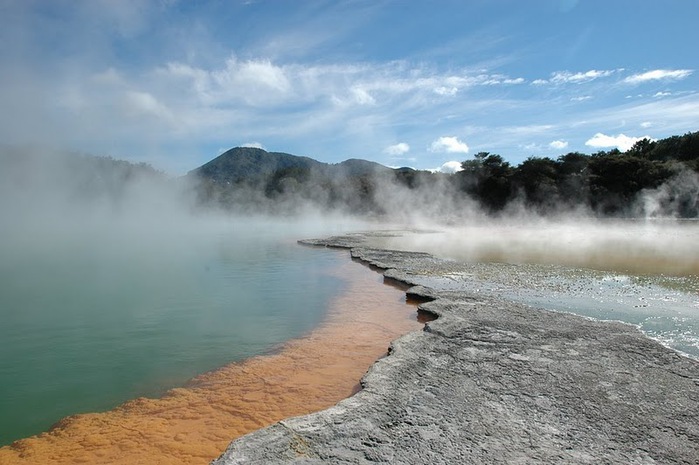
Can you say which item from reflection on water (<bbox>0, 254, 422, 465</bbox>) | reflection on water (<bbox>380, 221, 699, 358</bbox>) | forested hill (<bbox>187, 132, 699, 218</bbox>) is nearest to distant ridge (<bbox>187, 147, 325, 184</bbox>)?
forested hill (<bbox>187, 132, 699, 218</bbox>)

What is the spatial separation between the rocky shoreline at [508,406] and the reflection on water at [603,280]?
3.98ft

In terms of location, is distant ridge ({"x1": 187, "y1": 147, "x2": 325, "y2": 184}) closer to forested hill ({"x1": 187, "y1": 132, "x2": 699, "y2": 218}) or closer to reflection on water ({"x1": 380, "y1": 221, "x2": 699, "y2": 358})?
forested hill ({"x1": 187, "y1": 132, "x2": 699, "y2": 218})

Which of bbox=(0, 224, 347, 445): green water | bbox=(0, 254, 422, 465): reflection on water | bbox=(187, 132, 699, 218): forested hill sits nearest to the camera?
bbox=(0, 254, 422, 465): reflection on water

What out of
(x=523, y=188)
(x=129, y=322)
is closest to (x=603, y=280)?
(x=129, y=322)

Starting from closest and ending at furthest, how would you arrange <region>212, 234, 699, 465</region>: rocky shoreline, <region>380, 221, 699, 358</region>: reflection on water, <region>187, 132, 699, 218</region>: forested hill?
<region>212, 234, 699, 465</region>: rocky shoreline → <region>380, 221, 699, 358</region>: reflection on water → <region>187, 132, 699, 218</region>: forested hill

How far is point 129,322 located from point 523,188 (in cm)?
3607

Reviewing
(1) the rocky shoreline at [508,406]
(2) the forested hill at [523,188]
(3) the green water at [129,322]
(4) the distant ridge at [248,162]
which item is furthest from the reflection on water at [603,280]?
(4) the distant ridge at [248,162]

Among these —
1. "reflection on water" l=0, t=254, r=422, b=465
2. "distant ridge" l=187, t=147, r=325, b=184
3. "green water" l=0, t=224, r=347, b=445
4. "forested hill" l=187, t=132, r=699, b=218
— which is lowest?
"reflection on water" l=0, t=254, r=422, b=465

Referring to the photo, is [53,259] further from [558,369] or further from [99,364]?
[558,369]

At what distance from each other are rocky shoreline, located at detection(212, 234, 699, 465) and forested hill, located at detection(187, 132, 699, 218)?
33.2 metres

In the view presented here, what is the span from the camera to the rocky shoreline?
2.80m


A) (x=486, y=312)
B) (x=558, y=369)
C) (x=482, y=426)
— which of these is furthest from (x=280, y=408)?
(x=486, y=312)

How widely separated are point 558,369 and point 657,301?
449cm

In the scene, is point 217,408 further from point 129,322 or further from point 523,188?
point 523,188
